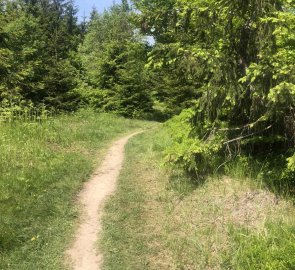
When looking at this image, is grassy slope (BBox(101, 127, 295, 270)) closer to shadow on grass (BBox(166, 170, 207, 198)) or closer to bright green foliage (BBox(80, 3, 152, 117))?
shadow on grass (BBox(166, 170, 207, 198))

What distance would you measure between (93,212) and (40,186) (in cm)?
156

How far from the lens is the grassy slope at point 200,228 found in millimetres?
5578

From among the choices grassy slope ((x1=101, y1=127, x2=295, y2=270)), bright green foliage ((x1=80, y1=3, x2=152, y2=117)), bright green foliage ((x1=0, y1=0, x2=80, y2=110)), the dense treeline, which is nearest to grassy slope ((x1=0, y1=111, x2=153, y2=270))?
grassy slope ((x1=101, y1=127, x2=295, y2=270))

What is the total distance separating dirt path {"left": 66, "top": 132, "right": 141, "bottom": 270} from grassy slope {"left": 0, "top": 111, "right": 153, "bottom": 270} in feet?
0.73

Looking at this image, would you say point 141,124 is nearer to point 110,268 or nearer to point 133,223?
point 133,223

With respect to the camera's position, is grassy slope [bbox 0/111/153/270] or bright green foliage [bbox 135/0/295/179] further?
bright green foliage [bbox 135/0/295/179]

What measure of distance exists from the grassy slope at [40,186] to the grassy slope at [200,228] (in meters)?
0.97

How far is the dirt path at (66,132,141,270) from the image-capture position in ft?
20.7

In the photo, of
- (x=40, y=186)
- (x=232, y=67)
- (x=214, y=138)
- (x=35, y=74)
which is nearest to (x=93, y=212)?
(x=40, y=186)

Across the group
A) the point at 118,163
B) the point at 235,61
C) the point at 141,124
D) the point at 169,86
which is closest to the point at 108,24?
the point at 169,86

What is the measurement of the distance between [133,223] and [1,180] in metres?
3.25

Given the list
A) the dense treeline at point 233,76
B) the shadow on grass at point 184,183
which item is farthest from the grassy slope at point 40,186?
the dense treeline at point 233,76

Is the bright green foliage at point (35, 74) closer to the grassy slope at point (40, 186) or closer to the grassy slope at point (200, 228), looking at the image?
the grassy slope at point (40, 186)

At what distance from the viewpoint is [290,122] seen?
23.4 feet
